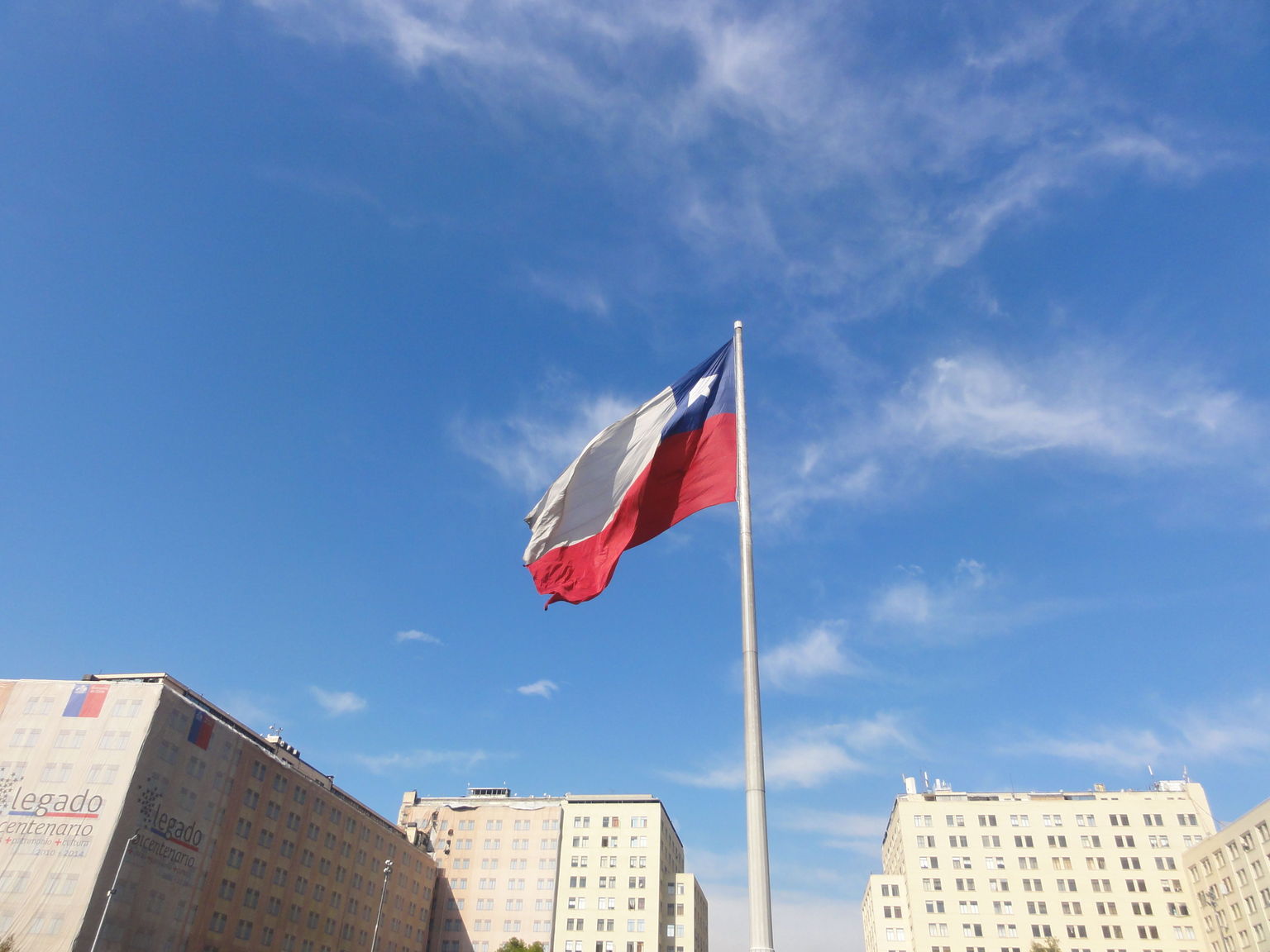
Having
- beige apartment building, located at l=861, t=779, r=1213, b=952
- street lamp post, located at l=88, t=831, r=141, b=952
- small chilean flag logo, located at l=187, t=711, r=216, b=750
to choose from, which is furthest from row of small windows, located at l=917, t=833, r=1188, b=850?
street lamp post, located at l=88, t=831, r=141, b=952

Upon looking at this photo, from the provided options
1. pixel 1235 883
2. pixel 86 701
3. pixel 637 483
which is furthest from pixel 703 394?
pixel 1235 883

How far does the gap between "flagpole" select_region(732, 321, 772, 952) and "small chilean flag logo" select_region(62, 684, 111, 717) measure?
89563mm

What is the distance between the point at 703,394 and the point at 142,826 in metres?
85.6

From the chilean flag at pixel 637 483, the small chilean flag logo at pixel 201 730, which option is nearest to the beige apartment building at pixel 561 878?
the small chilean flag logo at pixel 201 730

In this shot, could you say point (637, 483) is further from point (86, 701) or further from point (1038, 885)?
point (1038, 885)

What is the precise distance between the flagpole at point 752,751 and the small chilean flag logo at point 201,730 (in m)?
90.2

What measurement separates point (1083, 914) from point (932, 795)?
27.0 m

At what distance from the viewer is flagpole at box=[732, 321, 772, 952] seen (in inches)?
603

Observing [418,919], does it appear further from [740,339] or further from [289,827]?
[740,339]

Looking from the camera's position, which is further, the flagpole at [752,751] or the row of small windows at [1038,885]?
the row of small windows at [1038,885]

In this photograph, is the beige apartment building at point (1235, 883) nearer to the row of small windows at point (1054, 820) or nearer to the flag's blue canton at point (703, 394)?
the row of small windows at point (1054, 820)

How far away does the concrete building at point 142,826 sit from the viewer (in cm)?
7800

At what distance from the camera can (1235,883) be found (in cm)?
11519

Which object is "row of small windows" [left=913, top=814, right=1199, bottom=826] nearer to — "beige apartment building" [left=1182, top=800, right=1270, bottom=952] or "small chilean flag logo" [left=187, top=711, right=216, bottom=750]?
"beige apartment building" [left=1182, top=800, right=1270, bottom=952]
